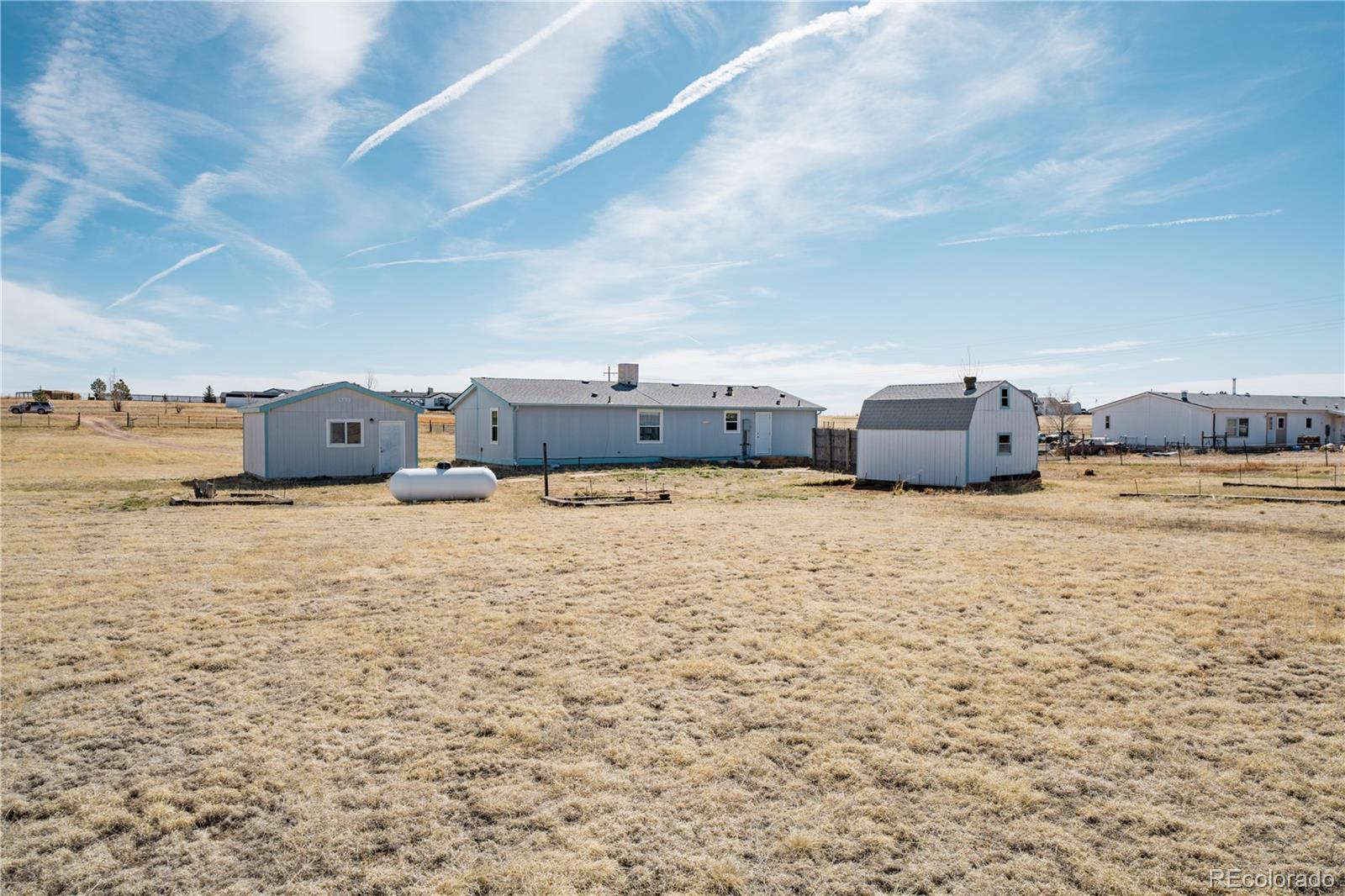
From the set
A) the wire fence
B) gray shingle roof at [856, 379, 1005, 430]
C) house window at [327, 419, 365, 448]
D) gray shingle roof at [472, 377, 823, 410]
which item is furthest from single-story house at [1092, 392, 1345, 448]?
the wire fence

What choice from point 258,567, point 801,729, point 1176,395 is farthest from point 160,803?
point 1176,395

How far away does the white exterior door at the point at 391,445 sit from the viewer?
28.1 meters

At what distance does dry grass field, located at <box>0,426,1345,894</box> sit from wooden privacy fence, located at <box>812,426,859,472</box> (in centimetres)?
1824

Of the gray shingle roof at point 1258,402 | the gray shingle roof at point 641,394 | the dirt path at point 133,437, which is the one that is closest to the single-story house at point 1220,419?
the gray shingle roof at point 1258,402

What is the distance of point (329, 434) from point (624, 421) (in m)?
12.8

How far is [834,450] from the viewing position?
3228 cm

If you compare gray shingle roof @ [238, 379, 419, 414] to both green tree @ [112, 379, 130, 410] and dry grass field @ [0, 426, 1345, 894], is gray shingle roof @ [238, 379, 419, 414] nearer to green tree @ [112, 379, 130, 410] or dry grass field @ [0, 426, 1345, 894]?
dry grass field @ [0, 426, 1345, 894]

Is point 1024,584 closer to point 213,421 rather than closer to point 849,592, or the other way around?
point 849,592

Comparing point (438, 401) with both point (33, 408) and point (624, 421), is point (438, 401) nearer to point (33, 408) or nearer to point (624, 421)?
point (33, 408)

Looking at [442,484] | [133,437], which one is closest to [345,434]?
[442,484]

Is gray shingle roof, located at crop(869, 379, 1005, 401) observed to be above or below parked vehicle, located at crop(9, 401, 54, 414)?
below

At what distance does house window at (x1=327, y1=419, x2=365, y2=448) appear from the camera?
27.1 meters

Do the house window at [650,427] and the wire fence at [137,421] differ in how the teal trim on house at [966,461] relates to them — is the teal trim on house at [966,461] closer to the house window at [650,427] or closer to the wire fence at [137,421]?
the house window at [650,427]

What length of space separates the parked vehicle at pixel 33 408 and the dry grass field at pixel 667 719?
69.1m
